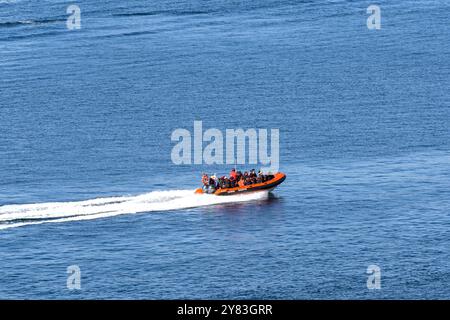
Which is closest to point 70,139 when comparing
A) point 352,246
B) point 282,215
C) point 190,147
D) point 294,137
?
point 190,147

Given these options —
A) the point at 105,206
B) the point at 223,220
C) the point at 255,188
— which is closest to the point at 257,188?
the point at 255,188

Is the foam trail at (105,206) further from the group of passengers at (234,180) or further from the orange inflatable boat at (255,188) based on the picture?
the group of passengers at (234,180)

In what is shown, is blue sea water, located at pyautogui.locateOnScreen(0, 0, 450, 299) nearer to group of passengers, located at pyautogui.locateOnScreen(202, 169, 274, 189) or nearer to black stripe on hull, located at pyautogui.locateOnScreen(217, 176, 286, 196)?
black stripe on hull, located at pyautogui.locateOnScreen(217, 176, 286, 196)

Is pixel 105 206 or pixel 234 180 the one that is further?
pixel 234 180

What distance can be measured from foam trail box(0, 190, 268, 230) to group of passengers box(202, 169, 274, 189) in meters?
1.61

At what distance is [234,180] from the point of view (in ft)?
518

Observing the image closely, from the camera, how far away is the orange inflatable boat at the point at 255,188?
517 ft

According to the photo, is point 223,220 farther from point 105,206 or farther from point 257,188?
point 105,206

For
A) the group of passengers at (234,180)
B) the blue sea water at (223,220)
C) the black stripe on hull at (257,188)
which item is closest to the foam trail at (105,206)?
the blue sea water at (223,220)

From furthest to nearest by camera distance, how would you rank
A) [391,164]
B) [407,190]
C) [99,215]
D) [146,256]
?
1. [391,164]
2. [407,190]
3. [99,215]
4. [146,256]

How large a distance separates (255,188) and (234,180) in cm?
307
